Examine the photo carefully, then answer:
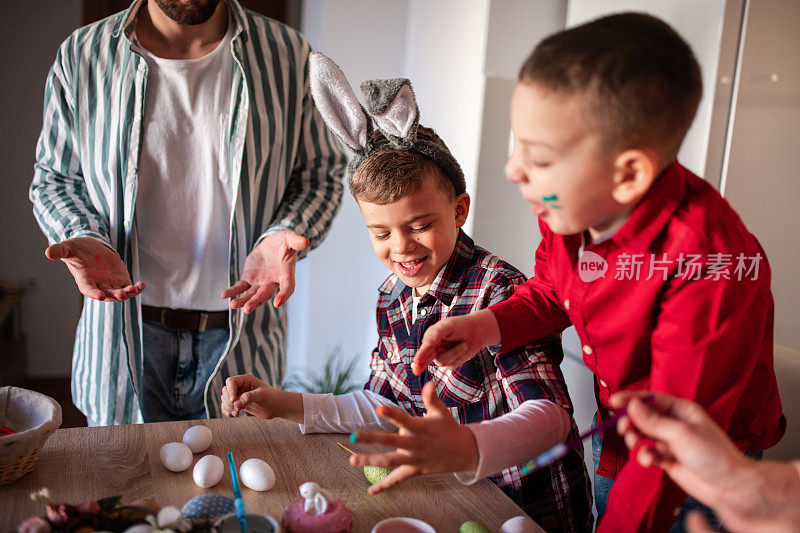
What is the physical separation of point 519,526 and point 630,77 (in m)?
0.61

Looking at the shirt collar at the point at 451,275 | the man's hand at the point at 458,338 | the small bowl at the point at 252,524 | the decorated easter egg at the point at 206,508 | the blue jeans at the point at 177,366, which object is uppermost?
the shirt collar at the point at 451,275

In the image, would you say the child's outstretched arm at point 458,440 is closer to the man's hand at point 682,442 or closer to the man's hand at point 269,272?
the man's hand at point 682,442

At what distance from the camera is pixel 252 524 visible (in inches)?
34.9

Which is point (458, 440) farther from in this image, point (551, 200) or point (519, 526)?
point (551, 200)

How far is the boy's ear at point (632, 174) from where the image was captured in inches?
30.4

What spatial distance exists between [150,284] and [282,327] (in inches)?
14.3

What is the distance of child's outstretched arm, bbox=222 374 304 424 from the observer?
120 centimetres

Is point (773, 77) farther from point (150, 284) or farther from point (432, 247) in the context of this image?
point (150, 284)

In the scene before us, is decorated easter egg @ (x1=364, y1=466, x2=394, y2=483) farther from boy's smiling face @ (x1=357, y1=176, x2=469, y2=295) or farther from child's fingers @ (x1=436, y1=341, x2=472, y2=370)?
boy's smiling face @ (x1=357, y1=176, x2=469, y2=295)

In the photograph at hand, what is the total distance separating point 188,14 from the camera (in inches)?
60.7

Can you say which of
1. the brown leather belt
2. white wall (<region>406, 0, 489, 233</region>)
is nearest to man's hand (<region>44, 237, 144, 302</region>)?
the brown leather belt

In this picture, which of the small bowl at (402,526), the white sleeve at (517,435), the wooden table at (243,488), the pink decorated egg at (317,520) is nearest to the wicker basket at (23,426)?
the wooden table at (243,488)

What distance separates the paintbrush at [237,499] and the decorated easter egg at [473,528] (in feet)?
0.97

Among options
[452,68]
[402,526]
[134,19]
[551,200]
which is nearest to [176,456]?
[402,526]
